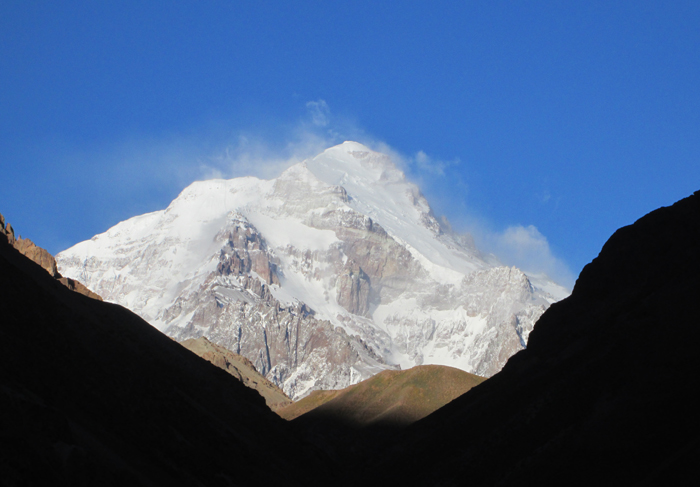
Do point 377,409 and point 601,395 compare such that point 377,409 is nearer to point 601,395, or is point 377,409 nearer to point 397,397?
point 397,397

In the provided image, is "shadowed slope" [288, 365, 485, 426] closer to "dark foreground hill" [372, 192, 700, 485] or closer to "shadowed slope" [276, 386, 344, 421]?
"shadowed slope" [276, 386, 344, 421]

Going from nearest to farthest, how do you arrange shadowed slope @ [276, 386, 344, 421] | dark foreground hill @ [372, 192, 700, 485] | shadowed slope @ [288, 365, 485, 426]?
dark foreground hill @ [372, 192, 700, 485] → shadowed slope @ [288, 365, 485, 426] → shadowed slope @ [276, 386, 344, 421]

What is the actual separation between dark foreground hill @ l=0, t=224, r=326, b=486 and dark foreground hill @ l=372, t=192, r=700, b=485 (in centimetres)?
1946

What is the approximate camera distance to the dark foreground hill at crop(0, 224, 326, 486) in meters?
50.9

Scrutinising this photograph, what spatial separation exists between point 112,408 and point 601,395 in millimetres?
47171

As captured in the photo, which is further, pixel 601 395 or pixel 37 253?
pixel 37 253

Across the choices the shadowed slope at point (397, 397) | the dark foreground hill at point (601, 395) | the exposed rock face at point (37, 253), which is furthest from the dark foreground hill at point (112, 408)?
the exposed rock face at point (37, 253)

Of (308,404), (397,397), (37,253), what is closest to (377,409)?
(397,397)

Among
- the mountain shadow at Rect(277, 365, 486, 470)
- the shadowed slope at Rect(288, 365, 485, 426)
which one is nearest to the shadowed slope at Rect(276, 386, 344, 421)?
the mountain shadow at Rect(277, 365, 486, 470)

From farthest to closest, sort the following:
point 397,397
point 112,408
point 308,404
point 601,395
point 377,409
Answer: point 308,404 → point 397,397 → point 377,409 → point 601,395 → point 112,408

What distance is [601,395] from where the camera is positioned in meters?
73.6

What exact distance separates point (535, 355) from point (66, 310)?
5917 cm

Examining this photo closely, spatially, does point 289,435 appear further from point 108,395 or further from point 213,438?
point 108,395

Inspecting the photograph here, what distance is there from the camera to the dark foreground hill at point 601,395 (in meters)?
62.0
